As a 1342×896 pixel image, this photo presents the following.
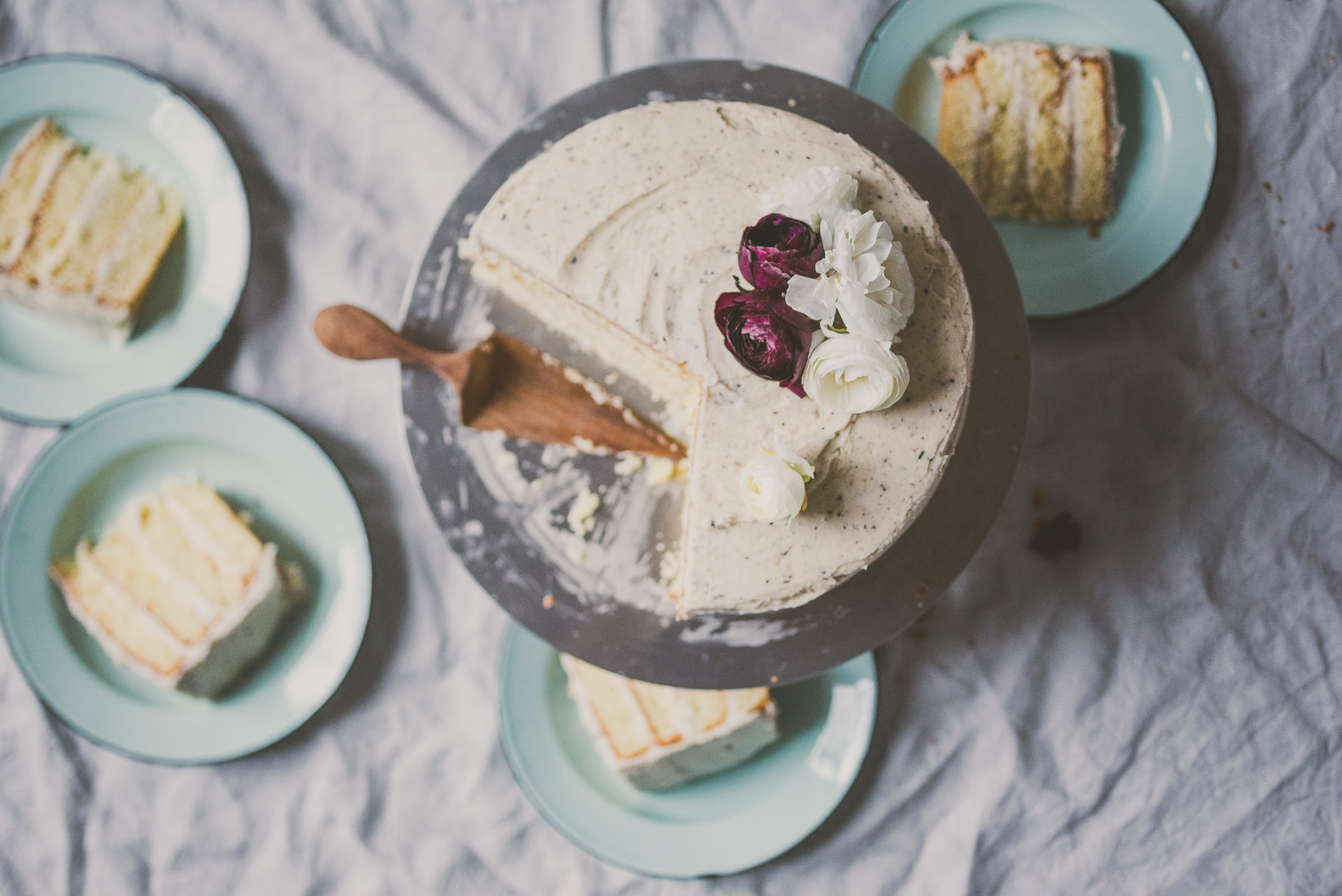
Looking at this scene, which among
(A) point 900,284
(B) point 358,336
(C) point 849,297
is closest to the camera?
(C) point 849,297

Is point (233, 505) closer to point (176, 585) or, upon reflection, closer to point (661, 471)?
point (176, 585)

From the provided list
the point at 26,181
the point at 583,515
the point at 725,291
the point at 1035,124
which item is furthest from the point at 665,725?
the point at 26,181

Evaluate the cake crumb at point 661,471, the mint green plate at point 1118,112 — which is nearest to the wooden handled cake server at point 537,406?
the cake crumb at point 661,471

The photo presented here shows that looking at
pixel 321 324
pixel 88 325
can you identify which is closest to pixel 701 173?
pixel 321 324

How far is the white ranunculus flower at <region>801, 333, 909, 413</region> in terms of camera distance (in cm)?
152

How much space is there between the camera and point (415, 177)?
7.96 ft

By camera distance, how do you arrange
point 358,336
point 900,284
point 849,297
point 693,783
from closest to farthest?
point 849,297 → point 900,284 → point 358,336 → point 693,783

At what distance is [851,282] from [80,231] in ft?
6.65

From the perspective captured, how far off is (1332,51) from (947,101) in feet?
3.46

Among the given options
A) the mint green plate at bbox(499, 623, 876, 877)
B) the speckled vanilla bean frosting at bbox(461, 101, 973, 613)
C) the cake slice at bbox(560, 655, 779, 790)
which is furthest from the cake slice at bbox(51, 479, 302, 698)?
the speckled vanilla bean frosting at bbox(461, 101, 973, 613)

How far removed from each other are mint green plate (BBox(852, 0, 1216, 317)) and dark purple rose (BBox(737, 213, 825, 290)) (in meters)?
0.92

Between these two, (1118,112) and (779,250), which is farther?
(1118,112)

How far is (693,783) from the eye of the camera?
2396mm

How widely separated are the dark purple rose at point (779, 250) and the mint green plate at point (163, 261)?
145 cm
